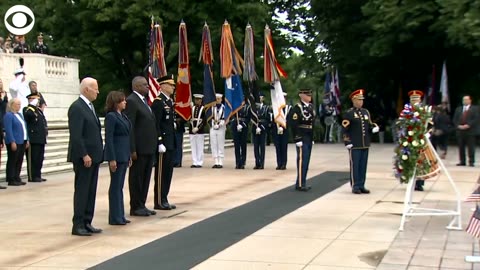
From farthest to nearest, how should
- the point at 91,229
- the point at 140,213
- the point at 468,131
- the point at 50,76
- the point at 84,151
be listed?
the point at 50,76 → the point at 468,131 → the point at 140,213 → the point at 91,229 → the point at 84,151

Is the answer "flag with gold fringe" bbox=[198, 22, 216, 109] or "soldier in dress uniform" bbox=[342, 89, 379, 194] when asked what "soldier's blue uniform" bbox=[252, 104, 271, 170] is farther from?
"soldier in dress uniform" bbox=[342, 89, 379, 194]

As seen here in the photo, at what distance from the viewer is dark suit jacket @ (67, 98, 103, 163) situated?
8.11 meters

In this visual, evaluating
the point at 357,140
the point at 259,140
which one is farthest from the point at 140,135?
the point at 259,140

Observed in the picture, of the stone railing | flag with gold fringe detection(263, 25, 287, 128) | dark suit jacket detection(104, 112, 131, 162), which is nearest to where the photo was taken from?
dark suit jacket detection(104, 112, 131, 162)

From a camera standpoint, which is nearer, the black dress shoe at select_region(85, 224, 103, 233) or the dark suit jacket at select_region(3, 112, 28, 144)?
the black dress shoe at select_region(85, 224, 103, 233)

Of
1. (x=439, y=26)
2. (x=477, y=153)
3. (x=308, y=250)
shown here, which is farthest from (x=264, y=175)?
(x=439, y=26)

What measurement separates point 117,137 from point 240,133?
9.15 metres

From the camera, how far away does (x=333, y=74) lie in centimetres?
3297

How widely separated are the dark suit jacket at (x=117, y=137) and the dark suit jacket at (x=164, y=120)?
1107mm

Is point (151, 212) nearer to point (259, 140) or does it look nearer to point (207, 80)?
point (207, 80)

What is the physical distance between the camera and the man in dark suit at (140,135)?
31.3ft

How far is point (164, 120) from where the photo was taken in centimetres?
1034

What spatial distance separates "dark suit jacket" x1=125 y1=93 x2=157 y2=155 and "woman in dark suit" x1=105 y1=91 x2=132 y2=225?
14.3 inches

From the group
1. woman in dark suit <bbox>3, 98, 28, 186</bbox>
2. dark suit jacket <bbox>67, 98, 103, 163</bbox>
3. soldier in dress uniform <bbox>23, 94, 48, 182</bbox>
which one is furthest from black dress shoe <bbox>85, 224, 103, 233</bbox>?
soldier in dress uniform <bbox>23, 94, 48, 182</bbox>
